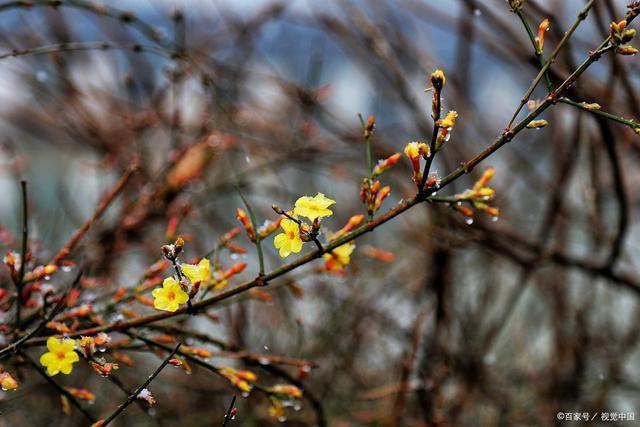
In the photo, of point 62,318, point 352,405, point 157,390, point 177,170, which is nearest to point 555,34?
point 177,170

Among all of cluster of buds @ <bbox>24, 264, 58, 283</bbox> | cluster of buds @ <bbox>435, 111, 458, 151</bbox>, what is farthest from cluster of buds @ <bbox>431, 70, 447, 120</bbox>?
cluster of buds @ <bbox>24, 264, 58, 283</bbox>

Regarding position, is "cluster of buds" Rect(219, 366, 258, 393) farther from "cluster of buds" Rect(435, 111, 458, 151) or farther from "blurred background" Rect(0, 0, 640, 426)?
"cluster of buds" Rect(435, 111, 458, 151)

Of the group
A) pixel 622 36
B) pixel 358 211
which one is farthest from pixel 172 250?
pixel 358 211

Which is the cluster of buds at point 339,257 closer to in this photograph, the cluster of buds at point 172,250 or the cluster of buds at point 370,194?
Result: the cluster of buds at point 370,194

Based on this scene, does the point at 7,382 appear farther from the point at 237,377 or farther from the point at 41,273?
the point at 237,377

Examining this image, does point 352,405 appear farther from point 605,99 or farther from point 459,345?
point 605,99

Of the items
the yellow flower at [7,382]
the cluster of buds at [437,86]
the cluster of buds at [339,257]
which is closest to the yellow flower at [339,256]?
the cluster of buds at [339,257]
